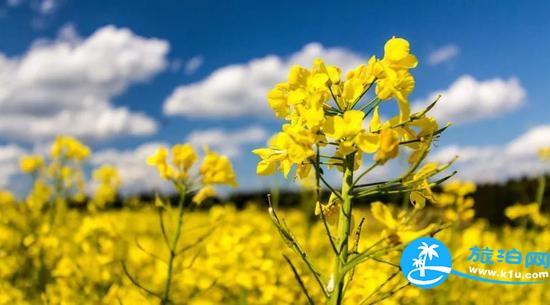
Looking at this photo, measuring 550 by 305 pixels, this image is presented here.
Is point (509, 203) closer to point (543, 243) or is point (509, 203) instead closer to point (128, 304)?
point (543, 243)

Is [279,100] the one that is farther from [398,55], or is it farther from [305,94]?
[398,55]

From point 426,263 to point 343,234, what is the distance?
0.33 m

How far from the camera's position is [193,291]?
3.75 m

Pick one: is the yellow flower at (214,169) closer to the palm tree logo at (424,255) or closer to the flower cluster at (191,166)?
the flower cluster at (191,166)

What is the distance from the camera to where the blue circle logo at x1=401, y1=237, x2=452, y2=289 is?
1516 millimetres

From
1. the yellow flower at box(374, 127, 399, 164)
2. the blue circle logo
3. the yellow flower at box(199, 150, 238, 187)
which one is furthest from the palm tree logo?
the yellow flower at box(199, 150, 238, 187)

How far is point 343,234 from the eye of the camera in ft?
4.57

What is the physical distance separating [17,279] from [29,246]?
692 millimetres

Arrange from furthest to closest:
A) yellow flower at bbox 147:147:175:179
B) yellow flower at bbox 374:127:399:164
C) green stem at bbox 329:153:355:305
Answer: yellow flower at bbox 147:147:175:179, green stem at bbox 329:153:355:305, yellow flower at bbox 374:127:399:164

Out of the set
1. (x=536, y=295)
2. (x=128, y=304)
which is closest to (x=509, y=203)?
A: (x=536, y=295)

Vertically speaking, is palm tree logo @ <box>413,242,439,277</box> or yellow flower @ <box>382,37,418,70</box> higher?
yellow flower @ <box>382,37,418,70</box>

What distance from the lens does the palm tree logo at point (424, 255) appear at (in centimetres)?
157

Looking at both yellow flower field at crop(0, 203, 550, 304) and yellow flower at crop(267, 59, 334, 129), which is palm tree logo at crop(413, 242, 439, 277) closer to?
yellow flower at crop(267, 59, 334, 129)

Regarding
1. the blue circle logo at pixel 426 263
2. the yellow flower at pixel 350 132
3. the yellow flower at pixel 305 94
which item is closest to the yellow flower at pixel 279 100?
the yellow flower at pixel 305 94
